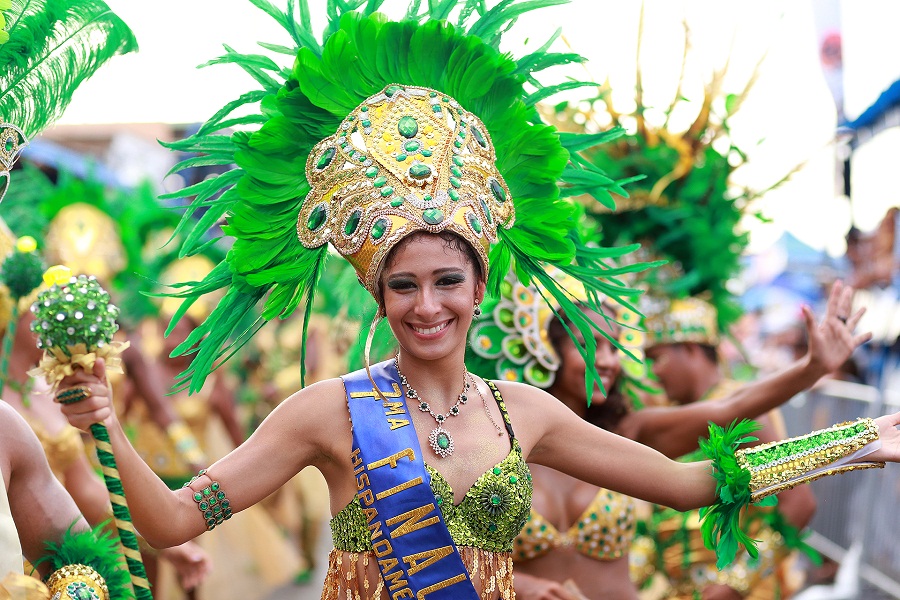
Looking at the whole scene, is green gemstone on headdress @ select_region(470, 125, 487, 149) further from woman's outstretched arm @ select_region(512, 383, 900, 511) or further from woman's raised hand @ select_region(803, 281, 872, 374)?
woman's raised hand @ select_region(803, 281, 872, 374)

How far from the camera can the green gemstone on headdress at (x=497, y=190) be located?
3.07 m

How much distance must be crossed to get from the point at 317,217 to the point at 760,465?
4.81ft

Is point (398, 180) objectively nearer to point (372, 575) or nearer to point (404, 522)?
point (404, 522)

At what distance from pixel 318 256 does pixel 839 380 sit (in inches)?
361

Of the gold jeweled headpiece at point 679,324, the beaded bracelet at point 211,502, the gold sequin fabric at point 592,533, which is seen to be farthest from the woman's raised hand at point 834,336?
the gold jeweled headpiece at point 679,324

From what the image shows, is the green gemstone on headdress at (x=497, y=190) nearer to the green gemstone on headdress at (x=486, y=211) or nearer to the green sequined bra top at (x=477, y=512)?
the green gemstone on headdress at (x=486, y=211)

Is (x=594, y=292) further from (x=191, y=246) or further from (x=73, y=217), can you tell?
(x=73, y=217)

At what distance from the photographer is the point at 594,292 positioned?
11.2 ft

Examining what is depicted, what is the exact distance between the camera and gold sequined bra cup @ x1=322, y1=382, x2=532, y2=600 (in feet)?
9.47

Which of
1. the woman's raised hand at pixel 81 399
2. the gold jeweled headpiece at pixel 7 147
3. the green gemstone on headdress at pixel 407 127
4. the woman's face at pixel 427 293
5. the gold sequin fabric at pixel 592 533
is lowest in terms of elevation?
the gold sequin fabric at pixel 592 533

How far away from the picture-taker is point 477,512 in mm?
2896

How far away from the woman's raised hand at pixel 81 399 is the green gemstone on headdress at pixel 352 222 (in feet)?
2.54

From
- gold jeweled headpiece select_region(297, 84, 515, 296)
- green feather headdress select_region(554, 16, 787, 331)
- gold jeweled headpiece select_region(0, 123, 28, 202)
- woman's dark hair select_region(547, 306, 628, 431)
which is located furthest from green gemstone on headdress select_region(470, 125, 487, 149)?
green feather headdress select_region(554, 16, 787, 331)

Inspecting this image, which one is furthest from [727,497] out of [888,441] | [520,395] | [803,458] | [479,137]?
[479,137]
